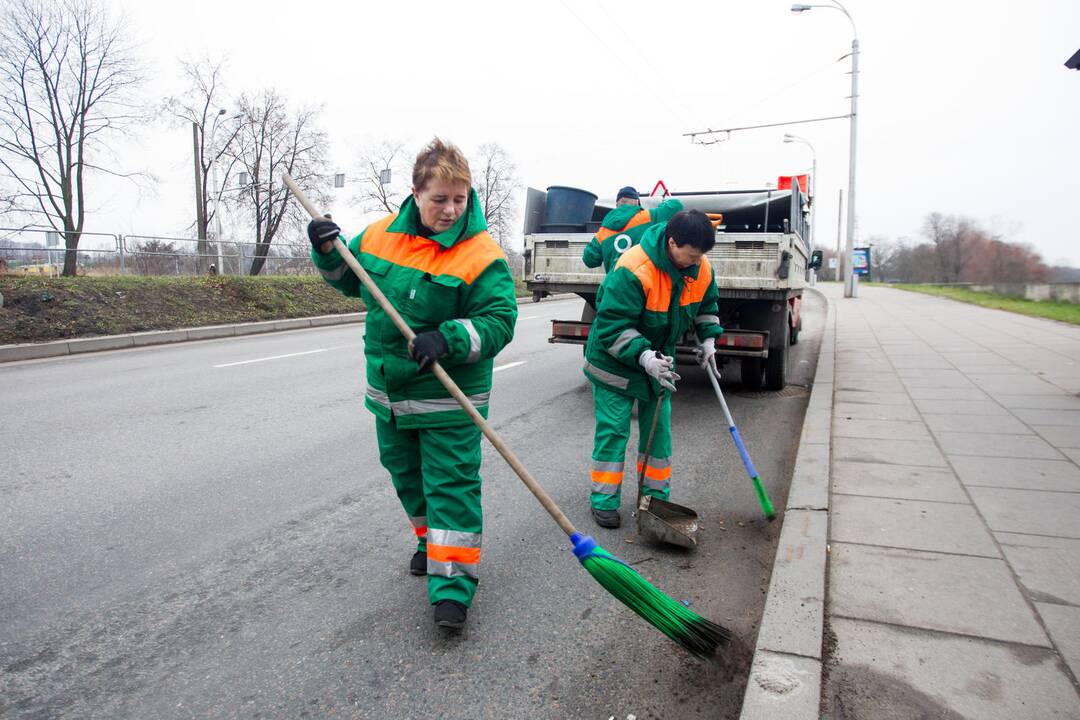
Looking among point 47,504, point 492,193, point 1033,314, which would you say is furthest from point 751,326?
point 492,193

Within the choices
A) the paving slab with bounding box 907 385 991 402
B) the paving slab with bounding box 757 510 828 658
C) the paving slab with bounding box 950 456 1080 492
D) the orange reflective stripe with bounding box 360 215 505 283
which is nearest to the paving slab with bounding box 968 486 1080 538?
the paving slab with bounding box 950 456 1080 492

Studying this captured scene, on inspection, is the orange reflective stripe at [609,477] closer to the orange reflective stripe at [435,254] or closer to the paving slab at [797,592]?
the paving slab at [797,592]

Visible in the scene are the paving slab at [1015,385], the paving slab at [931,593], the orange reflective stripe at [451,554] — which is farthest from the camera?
the paving slab at [1015,385]

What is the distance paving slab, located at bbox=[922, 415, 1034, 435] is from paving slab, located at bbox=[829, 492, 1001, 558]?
75.2 inches

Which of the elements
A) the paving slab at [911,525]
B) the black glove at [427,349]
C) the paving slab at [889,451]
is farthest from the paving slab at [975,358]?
the black glove at [427,349]

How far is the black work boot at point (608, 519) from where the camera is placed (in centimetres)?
366

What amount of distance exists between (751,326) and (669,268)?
3471mm

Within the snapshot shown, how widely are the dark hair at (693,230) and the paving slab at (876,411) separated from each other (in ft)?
10.7

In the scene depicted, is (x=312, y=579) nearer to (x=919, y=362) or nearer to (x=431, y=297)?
(x=431, y=297)

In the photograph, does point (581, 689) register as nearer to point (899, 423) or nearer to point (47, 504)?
point (47, 504)

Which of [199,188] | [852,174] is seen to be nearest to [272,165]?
[199,188]

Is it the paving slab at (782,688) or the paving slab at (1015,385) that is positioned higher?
the paving slab at (1015,385)

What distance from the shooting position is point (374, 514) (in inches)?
148

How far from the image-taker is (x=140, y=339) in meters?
11.8
